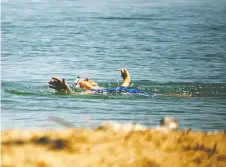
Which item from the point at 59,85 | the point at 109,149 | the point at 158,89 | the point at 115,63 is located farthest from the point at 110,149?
the point at 115,63

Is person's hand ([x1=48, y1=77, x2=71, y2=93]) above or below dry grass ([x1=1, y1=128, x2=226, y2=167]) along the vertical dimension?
above

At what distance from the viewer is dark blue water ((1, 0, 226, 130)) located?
17.5 ft

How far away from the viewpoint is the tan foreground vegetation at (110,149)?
291 cm

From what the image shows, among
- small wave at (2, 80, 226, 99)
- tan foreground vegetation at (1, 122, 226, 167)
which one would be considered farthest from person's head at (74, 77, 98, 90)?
tan foreground vegetation at (1, 122, 226, 167)

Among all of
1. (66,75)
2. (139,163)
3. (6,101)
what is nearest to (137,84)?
(66,75)

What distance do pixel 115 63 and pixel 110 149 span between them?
5.00m

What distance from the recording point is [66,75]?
292 inches

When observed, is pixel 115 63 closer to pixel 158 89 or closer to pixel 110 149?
pixel 158 89

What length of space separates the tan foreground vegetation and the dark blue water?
1154mm

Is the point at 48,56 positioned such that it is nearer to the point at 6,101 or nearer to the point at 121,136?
→ the point at 6,101

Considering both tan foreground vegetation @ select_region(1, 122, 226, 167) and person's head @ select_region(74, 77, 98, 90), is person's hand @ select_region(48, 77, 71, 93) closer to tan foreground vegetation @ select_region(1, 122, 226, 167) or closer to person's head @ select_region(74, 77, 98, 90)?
person's head @ select_region(74, 77, 98, 90)

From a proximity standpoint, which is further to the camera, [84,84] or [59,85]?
[84,84]

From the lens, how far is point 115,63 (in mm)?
8008

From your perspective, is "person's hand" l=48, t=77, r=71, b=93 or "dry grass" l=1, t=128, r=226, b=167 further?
"person's hand" l=48, t=77, r=71, b=93
